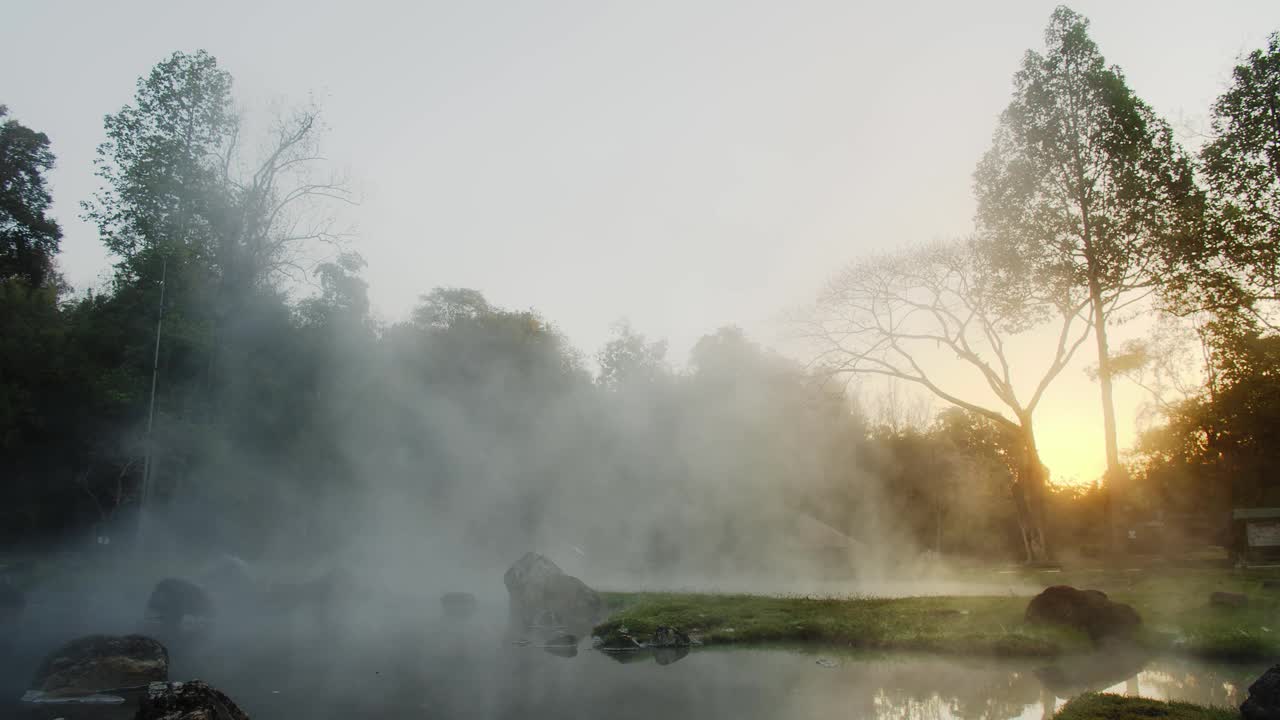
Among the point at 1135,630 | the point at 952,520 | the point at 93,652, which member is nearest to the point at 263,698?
the point at 93,652

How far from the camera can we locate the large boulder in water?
20406 mm

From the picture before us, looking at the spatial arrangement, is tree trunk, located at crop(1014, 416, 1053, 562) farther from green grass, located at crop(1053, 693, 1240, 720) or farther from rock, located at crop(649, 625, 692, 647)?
green grass, located at crop(1053, 693, 1240, 720)

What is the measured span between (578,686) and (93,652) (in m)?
7.75

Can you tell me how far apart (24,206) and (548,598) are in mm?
30056

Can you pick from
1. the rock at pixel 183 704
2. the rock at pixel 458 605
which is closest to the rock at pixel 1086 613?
the rock at pixel 183 704

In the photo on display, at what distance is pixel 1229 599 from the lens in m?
14.3

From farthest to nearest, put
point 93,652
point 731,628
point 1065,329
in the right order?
point 1065,329
point 731,628
point 93,652

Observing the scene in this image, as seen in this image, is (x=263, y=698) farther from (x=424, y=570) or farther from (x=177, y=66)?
(x=177, y=66)

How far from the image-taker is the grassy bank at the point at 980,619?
1310 centimetres

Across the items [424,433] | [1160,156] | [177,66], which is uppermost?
[177,66]

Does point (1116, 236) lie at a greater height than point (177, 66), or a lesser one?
lesser

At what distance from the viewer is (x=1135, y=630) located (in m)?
13.6

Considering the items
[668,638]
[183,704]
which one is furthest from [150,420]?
[183,704]

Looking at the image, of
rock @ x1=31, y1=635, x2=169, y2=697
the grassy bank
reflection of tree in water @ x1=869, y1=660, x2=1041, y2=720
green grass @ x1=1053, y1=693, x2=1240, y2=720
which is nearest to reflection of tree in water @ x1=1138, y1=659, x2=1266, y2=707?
the grassy bank
